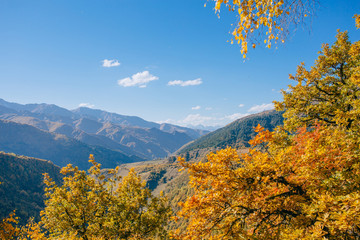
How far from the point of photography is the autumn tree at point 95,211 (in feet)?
52.2

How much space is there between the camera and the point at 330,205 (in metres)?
5.81

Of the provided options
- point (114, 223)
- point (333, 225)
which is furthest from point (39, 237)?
point (333, 225)

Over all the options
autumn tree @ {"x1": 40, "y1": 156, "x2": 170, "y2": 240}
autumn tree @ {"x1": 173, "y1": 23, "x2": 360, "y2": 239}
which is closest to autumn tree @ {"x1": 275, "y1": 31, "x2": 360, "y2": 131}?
autumn tree @ {"x1": 173, "y1": 23, "x2": 360, "y2": 239}

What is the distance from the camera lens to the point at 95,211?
60.6 feet

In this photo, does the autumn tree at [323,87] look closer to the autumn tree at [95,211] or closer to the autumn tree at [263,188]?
the autumn tree at [263,188]

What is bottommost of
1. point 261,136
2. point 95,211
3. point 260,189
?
point 95,211

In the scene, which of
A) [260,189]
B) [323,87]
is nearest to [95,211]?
[260,189]

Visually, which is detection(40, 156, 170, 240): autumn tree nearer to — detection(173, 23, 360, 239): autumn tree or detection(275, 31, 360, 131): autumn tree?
detection(173, 23, 360, 239): autumn tree

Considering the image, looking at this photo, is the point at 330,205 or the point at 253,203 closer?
the point at 330,205

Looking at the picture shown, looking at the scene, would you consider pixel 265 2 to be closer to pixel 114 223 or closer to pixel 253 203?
pixel 253 203

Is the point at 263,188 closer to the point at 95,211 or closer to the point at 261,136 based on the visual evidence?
the point at 261,136

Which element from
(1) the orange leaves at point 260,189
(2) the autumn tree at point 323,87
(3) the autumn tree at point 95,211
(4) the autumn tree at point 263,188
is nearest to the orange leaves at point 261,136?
(4) the autumn tree at point 263,188

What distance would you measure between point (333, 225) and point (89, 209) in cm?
→ 1726

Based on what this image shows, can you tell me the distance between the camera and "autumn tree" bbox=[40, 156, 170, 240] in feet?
52.2
